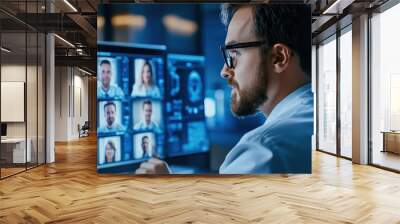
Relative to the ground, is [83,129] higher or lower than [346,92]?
lower

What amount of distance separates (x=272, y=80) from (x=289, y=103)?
18.6 inches

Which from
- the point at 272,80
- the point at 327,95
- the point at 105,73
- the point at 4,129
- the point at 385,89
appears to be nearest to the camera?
the point at 272,80

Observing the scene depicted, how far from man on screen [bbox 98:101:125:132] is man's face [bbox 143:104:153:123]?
430 mm

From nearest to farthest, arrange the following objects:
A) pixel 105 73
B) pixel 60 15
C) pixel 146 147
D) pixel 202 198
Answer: pixel 202 198
pixel 105 73
pixel 146 147
pixel 60 15

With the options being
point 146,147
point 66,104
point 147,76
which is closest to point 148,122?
point 146,147

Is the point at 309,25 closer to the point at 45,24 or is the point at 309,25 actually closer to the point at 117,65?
the point at 117,65

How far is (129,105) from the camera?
6379 millimetres

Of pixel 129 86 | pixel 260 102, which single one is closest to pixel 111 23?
pixel 129 86

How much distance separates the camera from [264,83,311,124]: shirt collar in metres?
6.15

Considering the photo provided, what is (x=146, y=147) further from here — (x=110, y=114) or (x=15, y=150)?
(x=15, y=150)

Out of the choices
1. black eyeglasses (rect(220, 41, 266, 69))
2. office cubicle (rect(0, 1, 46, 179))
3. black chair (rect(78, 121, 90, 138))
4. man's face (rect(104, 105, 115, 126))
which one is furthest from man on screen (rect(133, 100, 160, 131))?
black chair (rect(78, 121, 90, 138))

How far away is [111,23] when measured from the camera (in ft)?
20.9

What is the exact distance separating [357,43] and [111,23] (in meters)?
5.27

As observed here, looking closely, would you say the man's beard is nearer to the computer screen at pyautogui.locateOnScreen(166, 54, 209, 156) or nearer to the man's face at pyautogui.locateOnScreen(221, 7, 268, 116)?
the man's face at pyautogui.locateOnScreen(221, 7, 268, 116)
